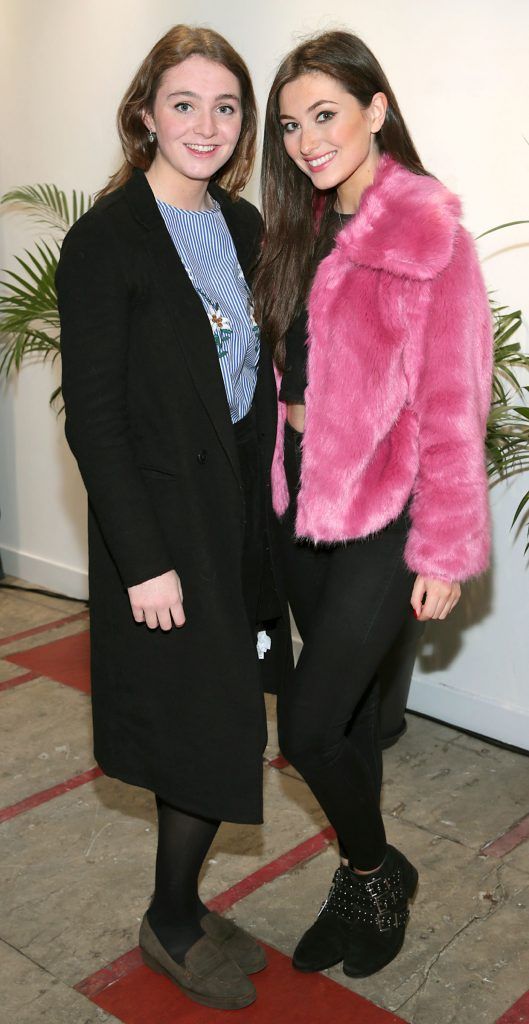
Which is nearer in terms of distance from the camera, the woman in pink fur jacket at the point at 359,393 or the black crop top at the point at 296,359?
the woman in pink fur jacket at the point at 359,393

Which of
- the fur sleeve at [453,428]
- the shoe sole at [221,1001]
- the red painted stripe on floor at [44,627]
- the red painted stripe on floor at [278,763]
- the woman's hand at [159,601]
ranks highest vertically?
the fur sleeve at [453,428]

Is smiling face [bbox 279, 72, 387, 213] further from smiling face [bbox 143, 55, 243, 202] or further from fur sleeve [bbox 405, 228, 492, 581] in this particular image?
fur sleeve [bbox 405, 228, 492, 581]

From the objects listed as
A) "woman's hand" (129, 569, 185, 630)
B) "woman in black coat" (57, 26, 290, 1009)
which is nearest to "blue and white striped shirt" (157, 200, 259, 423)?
"woman in black coat" (57, 26, 290, 1009)

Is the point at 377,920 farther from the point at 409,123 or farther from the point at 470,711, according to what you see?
the point at 409,123

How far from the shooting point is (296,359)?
2.15m

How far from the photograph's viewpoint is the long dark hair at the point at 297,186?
79.4 inches

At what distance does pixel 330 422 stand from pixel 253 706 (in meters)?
0.56

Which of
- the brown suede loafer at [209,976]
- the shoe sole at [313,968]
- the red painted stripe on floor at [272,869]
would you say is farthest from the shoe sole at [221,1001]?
the red painted stripe on floor at [272,869]

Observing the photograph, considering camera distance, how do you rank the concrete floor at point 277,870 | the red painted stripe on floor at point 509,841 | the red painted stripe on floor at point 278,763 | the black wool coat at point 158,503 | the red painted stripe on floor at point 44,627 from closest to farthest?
1. the black wool coat at point 158,503
2. the concrete floor at point 277,870
3. the red painted stripe on floor at point 509,841
4. the red painted stripe on floor at point 278,763
5. the red painted stripe on floor at point 44,627

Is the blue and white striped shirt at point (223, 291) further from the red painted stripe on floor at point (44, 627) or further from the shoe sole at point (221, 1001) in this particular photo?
the red painted stripe on floor at point (44, 627)

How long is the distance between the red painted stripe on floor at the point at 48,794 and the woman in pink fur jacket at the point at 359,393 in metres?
1.18

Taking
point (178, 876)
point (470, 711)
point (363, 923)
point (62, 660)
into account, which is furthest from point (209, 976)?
point (62, 660)

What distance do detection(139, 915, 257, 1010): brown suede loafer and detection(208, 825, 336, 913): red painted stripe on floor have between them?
298mm

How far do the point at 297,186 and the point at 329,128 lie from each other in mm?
199
